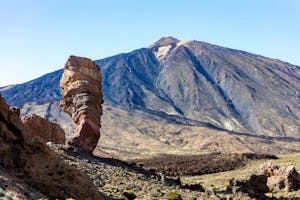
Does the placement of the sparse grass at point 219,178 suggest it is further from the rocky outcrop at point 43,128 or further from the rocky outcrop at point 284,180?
the rocky outcrop at point 43,128

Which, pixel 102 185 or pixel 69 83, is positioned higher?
pixel 69 83

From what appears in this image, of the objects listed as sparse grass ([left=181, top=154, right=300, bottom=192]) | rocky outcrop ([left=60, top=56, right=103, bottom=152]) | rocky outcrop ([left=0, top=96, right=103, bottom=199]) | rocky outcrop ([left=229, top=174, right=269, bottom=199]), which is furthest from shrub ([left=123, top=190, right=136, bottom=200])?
sparse grass ([left=181, top=154, right=300, bottom=192])

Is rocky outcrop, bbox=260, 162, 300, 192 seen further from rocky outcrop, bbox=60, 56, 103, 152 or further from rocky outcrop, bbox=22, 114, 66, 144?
rocky outcrop, bbox=22, 114, 66, 144

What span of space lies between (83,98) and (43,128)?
21.8 feet

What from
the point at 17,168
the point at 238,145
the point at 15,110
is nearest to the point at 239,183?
the point at 15,110

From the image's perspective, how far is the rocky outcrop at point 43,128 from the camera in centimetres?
4719

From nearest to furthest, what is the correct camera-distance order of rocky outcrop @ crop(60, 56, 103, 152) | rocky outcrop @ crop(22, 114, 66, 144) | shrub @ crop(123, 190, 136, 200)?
shrub @ crop(123, 190, 136, 200) < rocky outcrop @ crop(60, 56, 103, 152) < rocky outcrop @ crop(22, 114, 66, 144)

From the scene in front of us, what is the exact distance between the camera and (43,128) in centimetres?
4884

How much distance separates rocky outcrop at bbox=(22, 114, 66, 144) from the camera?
155 ft

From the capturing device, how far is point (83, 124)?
43812 mm

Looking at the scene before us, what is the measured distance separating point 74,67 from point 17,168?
1063 inches

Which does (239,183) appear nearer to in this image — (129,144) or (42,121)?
(42,121)

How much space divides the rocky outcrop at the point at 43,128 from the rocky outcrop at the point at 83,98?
3.64 metres

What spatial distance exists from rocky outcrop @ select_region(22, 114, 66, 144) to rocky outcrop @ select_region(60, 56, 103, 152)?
3638mm
